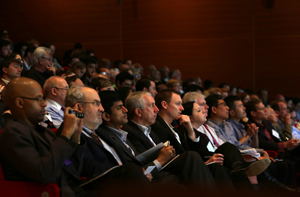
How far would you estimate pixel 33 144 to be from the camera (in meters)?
1.96

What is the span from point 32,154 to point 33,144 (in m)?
0.08

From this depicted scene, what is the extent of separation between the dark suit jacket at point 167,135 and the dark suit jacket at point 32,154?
1477mm

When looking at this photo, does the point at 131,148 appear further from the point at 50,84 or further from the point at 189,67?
the point at 189,67

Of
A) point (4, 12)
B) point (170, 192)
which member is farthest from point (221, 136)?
point (4, 12)

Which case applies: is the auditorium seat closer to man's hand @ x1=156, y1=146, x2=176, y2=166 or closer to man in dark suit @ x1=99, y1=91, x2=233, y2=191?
man in dark suit @ x1=99, y1=91, x2=233, y2=191

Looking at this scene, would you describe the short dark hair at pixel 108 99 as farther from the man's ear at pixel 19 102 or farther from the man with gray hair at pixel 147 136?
the man's ear at pixel 19 102

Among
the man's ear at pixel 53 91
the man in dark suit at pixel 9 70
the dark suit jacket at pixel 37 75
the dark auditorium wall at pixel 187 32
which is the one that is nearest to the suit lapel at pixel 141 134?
the man's ear at pixel 53 91

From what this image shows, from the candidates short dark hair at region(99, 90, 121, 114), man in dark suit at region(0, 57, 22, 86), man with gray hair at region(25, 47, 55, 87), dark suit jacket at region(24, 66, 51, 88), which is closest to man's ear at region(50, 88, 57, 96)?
short dark hair at region(99, 90, 121, 114)

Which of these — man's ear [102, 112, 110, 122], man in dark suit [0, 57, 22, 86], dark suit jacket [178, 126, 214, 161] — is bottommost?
dark suit jacket [178, 126, 214, 161]

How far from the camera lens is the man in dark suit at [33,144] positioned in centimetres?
188

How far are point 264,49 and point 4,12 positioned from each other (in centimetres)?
640

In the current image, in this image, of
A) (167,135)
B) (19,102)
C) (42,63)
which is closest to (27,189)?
(19,102)

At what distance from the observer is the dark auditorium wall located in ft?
29.6

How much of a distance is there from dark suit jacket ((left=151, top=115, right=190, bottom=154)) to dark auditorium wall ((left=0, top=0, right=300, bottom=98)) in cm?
594
